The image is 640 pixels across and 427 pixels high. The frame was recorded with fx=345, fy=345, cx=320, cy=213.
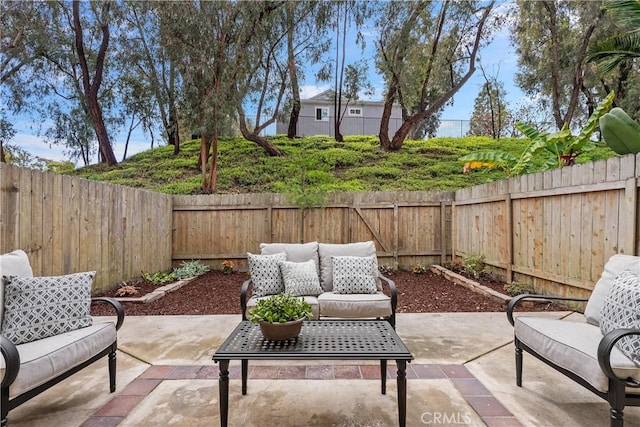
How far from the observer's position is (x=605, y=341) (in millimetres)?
1926

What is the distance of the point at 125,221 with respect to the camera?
18.9 feet

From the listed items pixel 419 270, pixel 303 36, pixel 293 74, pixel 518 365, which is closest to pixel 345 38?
pixel 303 36

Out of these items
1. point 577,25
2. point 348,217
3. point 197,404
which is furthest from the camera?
point 577,25

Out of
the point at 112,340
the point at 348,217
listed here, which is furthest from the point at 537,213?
the point at 112,340

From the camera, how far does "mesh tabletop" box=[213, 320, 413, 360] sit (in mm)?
2125

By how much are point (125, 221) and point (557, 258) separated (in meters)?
6.49

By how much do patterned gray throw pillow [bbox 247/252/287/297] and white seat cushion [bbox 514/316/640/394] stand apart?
2.38 m

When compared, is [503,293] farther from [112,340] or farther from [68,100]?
[68,100]

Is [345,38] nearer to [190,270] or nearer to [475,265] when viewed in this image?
[475,265]

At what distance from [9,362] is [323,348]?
67.7 inches

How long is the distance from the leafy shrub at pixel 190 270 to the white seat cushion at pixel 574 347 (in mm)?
5832

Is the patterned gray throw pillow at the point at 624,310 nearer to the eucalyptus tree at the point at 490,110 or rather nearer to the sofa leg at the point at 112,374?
the sofa leg at the point at 112,374

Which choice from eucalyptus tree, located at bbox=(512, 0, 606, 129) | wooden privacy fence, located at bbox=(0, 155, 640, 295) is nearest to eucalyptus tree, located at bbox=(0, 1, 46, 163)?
wooden privacy fence, located at bbox=(0, 155, 640, 295)

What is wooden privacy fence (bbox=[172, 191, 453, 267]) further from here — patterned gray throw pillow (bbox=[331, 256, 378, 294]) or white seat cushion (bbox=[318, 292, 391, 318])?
white seat cushion (bbox=[318, 292, 391, 318])
